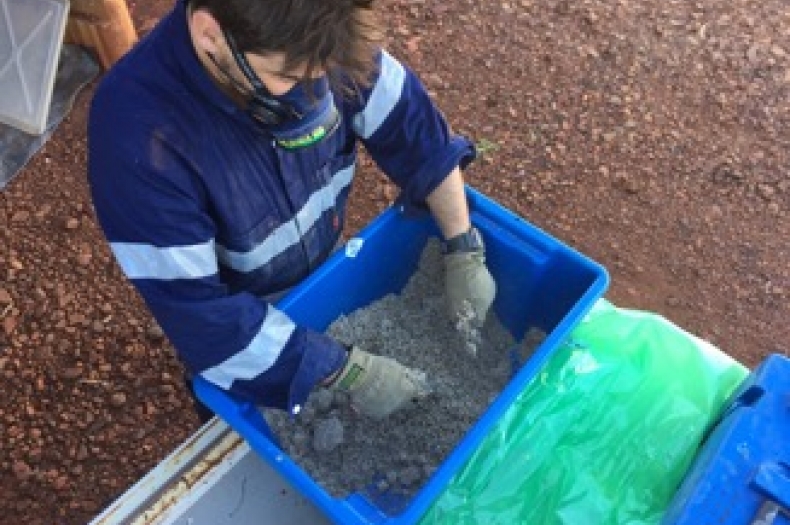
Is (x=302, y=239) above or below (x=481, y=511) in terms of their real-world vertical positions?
above

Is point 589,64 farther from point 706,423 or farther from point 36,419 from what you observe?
point 36,419

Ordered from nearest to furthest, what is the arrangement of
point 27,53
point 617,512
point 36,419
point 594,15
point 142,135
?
point 142,135 < point 617,512 < point 36,419 < point 27,53 < point 594,15

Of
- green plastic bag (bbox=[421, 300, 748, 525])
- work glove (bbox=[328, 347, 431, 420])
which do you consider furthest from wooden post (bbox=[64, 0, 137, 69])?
green plastic bag (bbox=[421, 300, 748, 525])

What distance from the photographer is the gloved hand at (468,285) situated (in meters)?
1.41

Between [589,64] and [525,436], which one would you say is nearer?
[525,436]

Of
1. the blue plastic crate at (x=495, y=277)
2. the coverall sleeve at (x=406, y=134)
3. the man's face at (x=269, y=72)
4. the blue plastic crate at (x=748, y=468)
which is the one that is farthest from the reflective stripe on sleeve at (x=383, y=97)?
the blue plastic crate at (x=748, y=468)

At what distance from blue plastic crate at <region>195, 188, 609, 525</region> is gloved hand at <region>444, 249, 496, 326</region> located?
0.06 m

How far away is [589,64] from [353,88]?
4.97 feet

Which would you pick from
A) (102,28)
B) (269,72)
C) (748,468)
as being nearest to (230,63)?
(269,72)

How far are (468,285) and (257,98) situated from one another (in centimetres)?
52

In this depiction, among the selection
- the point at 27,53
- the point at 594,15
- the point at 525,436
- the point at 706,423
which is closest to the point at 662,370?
the point at 706,423

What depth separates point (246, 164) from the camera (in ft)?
3.78

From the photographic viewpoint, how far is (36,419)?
196cm

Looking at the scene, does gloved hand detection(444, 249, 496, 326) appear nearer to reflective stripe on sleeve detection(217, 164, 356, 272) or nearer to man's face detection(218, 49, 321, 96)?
reflective stripe on sleeve detection(217, 164, 356, 272)
